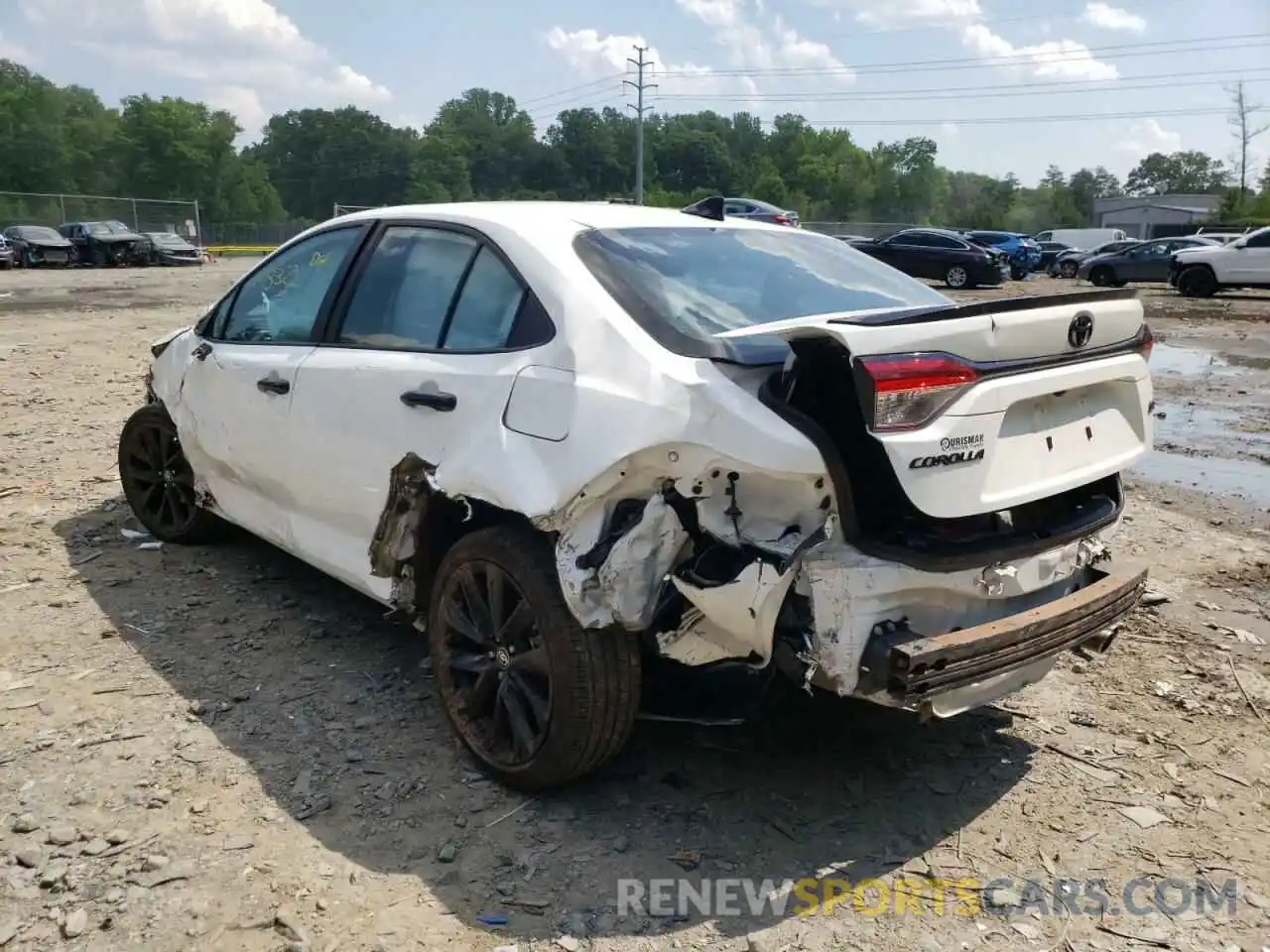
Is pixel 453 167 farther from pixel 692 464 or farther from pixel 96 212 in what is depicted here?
pixel 692 464

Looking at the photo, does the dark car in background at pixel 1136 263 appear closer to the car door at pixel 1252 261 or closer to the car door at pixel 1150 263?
the car door at pixel 1150 263

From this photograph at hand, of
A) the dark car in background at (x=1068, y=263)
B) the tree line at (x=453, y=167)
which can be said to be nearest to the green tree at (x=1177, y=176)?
the tree line at (x=453, y=167)

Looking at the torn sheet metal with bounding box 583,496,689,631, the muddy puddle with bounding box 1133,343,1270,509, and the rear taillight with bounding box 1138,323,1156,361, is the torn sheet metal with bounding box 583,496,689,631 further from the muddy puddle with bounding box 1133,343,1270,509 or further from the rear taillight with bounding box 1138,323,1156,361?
the muddy puddle with bounding box 1133,343,1270,509

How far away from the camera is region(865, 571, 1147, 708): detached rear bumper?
2.46 meters

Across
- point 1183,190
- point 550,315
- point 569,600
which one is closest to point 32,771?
point 569,600

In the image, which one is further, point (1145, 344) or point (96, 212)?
point (96, 212)

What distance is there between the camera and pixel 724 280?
129 inches

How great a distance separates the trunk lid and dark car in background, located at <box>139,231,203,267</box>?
3665 centimetres

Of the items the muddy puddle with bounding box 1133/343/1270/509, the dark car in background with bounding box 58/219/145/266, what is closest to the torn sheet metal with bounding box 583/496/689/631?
the muddy puddle with bounding box 1133/343/1270/509

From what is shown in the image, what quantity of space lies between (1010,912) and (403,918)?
5.04 feet

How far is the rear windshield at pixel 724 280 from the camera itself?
295 cm

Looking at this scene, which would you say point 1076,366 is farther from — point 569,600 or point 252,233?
point 252,233
